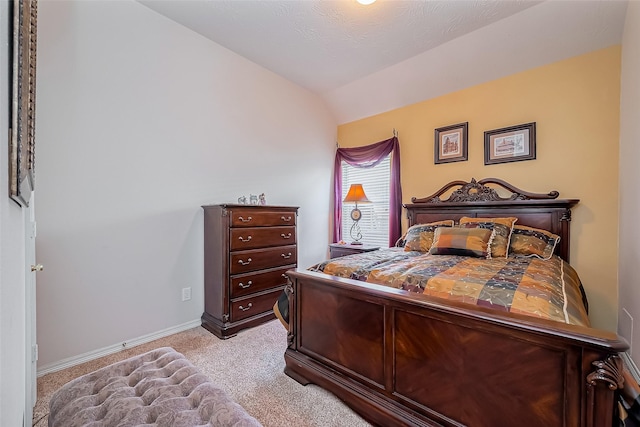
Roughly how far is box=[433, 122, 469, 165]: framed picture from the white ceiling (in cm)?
50

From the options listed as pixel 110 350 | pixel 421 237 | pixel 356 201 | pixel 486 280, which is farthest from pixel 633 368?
pixel 110 350

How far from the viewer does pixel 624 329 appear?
221 cm

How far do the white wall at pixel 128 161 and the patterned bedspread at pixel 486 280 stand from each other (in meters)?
1.59

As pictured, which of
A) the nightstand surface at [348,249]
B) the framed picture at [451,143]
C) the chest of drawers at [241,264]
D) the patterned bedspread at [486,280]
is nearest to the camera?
the patterned bedspread at [486,280]

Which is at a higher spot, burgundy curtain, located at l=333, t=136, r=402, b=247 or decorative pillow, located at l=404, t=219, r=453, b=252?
burgundy curtain, located at l=333, t=136, r=402, b=247

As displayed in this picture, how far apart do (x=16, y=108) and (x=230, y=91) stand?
2689 millimetres

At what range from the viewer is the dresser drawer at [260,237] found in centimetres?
265

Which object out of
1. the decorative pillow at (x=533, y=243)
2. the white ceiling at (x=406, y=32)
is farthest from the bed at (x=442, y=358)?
the white ceiling at (x=406, y=32)

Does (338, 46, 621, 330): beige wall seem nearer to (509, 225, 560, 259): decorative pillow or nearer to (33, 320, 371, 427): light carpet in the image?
(509, 225, 560, 259): decorative pillow

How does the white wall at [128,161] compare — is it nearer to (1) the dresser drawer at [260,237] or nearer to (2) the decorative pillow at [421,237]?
(1) the dresser drawer at [260,237]

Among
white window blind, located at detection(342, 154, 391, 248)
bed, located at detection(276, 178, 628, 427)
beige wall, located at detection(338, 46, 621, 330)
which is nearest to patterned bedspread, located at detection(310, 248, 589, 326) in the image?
bed, located at detection(276, 178, 628, 427)

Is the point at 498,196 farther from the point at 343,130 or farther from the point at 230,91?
the point at 230,91

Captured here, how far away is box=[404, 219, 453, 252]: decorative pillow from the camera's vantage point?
9.30 feet

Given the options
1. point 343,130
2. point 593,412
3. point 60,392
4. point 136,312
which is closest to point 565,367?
point 593,412
